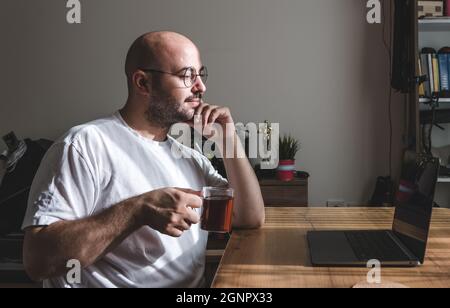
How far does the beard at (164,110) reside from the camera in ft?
4.77

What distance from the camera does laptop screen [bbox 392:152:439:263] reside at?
1052mm

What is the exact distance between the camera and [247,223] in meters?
1.46

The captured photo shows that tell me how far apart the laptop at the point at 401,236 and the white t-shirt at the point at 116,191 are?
0.38m

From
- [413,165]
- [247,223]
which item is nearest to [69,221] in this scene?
[247,223]

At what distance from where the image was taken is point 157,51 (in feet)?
4.81

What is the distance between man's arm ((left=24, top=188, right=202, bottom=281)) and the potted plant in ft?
6.65

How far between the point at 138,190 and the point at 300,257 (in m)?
0.48

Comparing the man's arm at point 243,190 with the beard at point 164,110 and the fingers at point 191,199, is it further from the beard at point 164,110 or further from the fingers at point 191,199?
the fingers at point 191,199

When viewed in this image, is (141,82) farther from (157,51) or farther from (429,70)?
(429,70)

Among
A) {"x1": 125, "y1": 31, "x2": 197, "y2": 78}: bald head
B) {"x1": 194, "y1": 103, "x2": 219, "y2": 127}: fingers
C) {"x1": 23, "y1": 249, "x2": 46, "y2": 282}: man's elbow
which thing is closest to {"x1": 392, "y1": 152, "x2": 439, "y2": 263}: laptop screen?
{"x1": 194, "y1": 103, "x2": 219, "y2": 127}: fingers

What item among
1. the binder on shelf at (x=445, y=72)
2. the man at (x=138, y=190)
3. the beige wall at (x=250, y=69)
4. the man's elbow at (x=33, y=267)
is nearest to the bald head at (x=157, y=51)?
the man at (x=138, y=190)

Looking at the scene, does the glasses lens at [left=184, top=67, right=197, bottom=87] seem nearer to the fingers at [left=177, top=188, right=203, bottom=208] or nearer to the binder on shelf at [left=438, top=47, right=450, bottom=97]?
the fingers at [left=177, top=188, right=203, bottom=208]

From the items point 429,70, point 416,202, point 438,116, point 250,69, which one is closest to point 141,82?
point 416,202

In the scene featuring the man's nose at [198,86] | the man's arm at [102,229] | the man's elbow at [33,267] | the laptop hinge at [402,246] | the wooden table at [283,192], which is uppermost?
the man's nose at [198,86]
